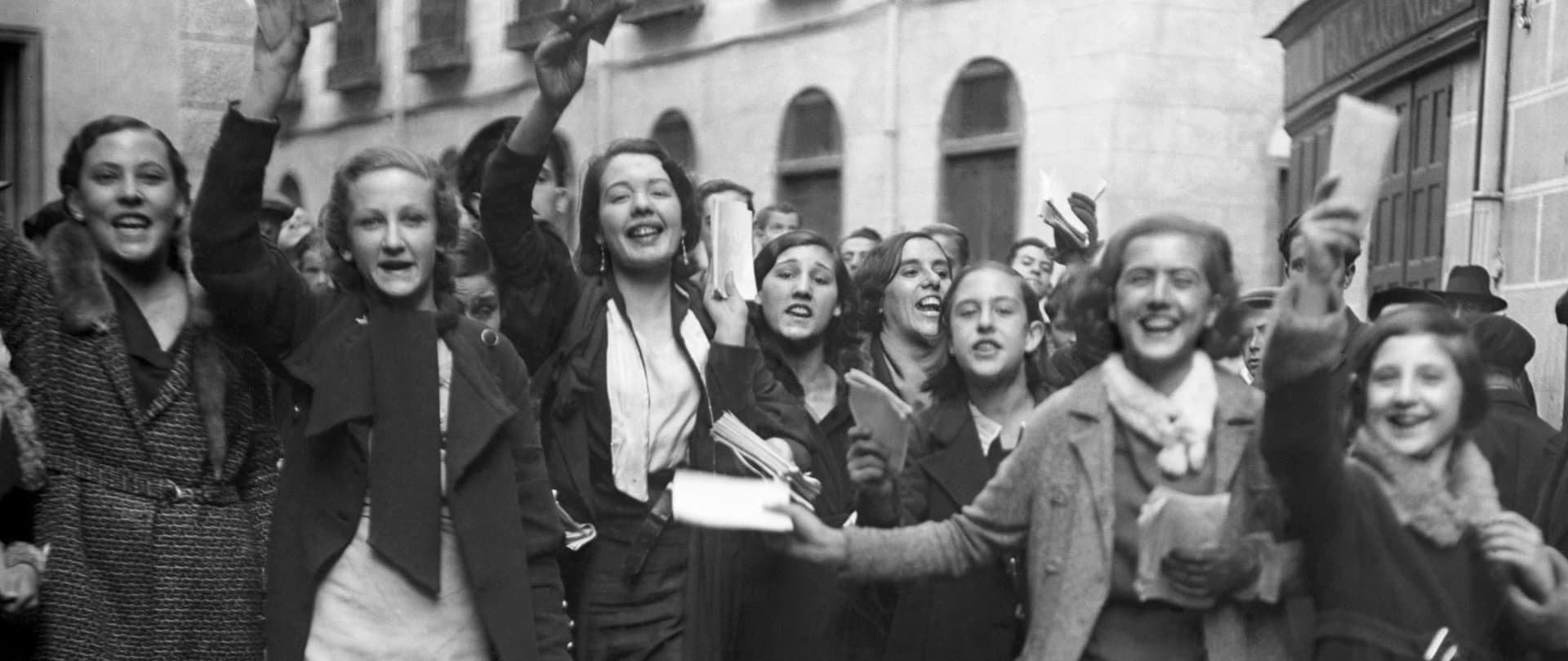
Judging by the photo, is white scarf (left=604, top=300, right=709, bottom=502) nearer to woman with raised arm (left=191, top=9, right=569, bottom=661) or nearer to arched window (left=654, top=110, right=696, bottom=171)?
woman with raised arm (left=191, top=9, right=569, bottom=661)

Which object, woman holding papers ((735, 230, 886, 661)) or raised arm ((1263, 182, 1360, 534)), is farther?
woman holding papers ((735, 230, 886, 661))

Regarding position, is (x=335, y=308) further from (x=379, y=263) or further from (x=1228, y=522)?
(x=1228, y=522)

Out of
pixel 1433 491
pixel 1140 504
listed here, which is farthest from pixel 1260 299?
pixel 1140 504

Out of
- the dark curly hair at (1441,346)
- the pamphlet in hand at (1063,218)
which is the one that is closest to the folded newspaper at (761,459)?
the dark curly hair at (1441,346)

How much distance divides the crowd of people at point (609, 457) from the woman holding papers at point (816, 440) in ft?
0.06

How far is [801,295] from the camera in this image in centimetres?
720

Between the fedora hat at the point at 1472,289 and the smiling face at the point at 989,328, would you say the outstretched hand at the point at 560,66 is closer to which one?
the smiling face at the point at 989,328

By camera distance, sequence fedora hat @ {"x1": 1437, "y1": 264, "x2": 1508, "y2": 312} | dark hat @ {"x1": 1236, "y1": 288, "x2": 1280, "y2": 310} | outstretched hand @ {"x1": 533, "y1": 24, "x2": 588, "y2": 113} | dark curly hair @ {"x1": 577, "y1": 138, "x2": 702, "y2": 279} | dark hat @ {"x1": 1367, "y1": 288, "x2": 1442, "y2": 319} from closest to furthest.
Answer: outstretched hand @ {"x1": 533, "y1": 24, "x2": 588, "y2": 113} < dark curly hair @ {"x1": 577, "y1": 138, "x2": 702, "y2": 279} < dark hat @ {"x1": 1367, "y1": 288, "x2": 1442, "y2": 319} < dark hat @ {"x1": 1236, "y1": 288, "x2": 1280, "y2": 310} < fedora hat @ {"x1": 1437, "y1": 264, "x2": 1508, "y2": 312}

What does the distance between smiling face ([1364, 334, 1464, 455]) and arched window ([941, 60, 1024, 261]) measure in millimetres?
14532

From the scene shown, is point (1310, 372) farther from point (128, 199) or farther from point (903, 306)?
point (903, 306)

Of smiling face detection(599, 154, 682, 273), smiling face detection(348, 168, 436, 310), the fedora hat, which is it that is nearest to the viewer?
smiling face detection(348, 168, 436, 310)

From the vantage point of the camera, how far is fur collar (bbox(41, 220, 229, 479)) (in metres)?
5.32

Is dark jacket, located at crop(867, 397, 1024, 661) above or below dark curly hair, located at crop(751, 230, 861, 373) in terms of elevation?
below

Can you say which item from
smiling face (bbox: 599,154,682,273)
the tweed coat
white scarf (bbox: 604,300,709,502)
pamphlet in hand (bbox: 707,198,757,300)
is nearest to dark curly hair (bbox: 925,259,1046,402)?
pamphlet in hand (bbox: 707,198,757,300)
